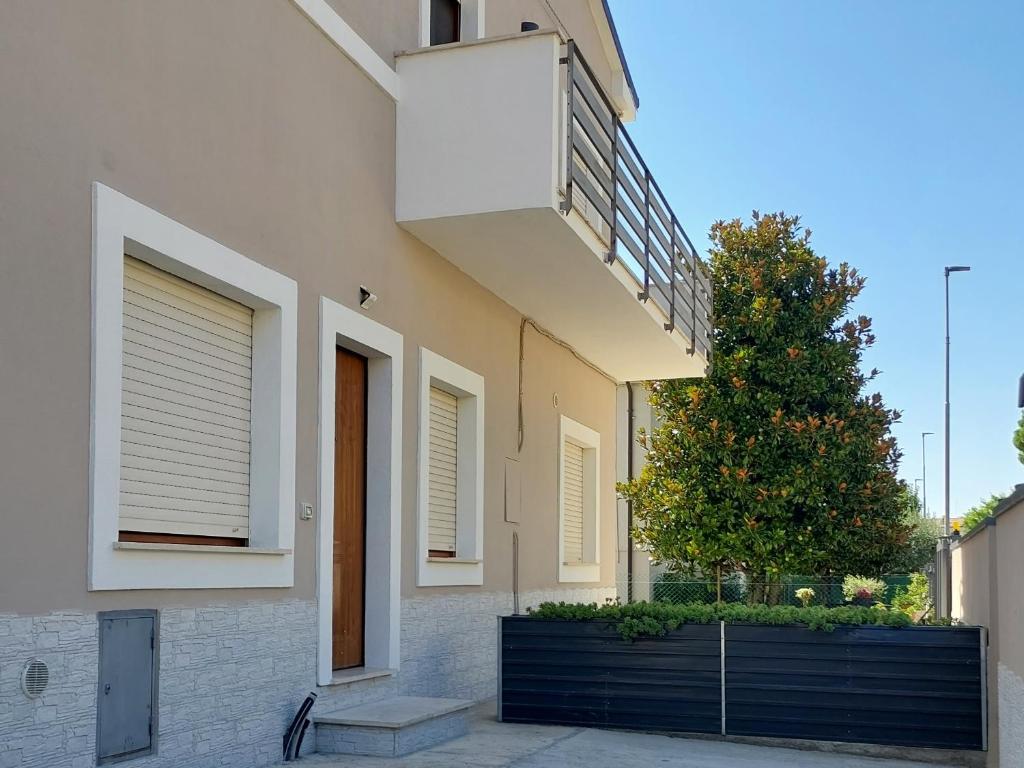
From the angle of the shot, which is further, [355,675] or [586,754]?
[355,675]

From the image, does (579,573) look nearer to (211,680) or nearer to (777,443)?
(777,443)

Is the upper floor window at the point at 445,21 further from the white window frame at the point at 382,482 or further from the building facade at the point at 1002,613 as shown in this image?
the building facade at the point at 1002,613

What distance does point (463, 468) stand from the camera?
1248 centimetres

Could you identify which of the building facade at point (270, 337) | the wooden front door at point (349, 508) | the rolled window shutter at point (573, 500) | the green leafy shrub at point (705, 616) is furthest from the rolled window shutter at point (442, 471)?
the rolled window shutter at point (573, 500)

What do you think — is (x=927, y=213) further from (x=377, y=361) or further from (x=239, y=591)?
(x=239, y=591)

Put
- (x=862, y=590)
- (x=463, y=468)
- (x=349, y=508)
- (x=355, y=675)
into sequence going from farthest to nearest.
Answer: (x=862, y=590) < (x=463, y=468) < (x=349, y=508) < (x=355, y=675)

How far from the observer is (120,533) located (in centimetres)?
700

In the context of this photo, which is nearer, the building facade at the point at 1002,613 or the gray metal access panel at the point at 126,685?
the gray metal access panel at the point at 126,685

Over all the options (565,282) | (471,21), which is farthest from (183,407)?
(471,21)

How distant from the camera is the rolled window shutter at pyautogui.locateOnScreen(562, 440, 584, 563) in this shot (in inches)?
661

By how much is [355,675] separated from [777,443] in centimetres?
857

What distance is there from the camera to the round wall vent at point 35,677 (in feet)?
18.9

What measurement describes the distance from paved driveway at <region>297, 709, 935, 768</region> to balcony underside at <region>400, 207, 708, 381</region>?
4340mm

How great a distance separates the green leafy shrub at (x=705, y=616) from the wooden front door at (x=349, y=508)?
5.82ft
